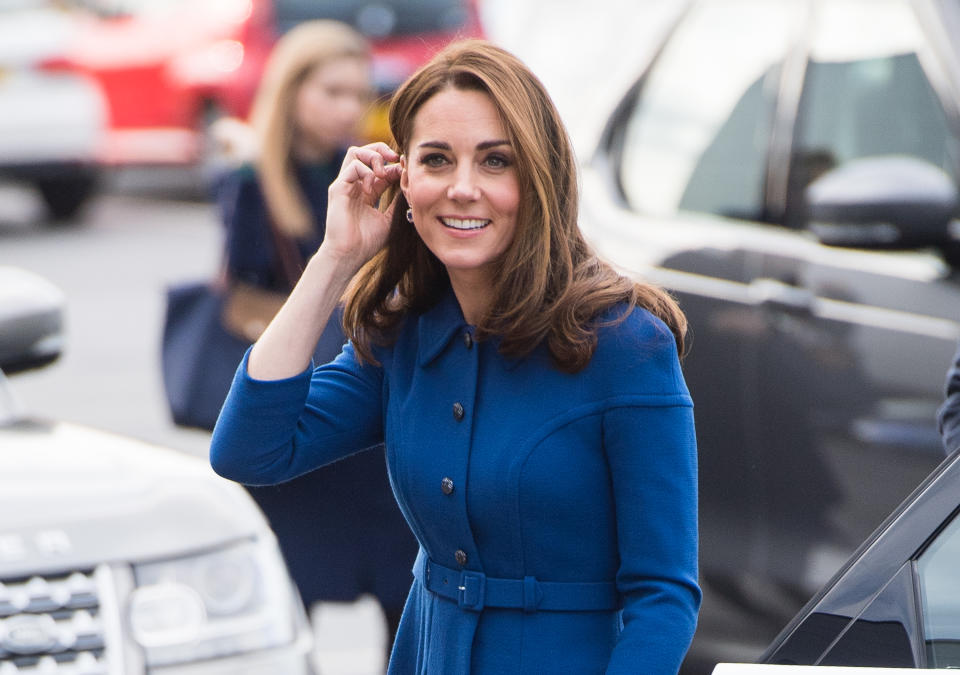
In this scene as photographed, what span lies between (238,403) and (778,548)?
6.08ft

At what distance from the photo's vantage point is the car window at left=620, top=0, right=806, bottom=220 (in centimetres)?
424

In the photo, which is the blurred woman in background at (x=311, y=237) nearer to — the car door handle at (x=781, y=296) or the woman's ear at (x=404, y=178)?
the car door handle at (x=781, y=296)

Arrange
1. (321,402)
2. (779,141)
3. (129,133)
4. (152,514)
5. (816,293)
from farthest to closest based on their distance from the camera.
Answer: (129,133) < (779,141) < (816,293) < (152,514) < (321,402)

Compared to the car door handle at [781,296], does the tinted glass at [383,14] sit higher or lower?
lower

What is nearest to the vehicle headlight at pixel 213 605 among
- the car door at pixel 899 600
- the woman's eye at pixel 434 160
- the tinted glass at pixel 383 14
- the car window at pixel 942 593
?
the woman's eye at pixel 434 160

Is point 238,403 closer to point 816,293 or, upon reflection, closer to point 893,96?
point 816,293

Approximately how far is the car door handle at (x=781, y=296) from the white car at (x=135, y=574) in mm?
1448

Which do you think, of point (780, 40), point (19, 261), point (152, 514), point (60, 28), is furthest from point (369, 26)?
point (152, 514)

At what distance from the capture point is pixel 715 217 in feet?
14.0

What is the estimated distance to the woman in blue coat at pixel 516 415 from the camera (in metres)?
2.23

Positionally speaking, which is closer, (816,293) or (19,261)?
(816,293)

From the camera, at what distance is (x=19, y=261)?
12.6 m

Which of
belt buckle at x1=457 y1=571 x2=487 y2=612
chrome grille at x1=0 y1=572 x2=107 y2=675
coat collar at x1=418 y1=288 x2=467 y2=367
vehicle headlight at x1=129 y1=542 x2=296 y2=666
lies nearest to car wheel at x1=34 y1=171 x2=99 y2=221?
vehicle headlight at x1=129 y1=542 x2=296 y2=666

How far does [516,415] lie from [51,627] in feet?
2.87
